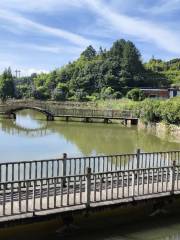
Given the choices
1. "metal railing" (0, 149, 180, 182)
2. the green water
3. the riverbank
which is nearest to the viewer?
the green water

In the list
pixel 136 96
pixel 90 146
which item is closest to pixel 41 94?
pixel 136 96

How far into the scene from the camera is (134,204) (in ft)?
37.3

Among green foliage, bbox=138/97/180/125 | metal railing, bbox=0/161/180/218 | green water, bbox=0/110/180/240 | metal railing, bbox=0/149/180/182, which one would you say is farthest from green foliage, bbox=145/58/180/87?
metal railing, bbox=0/161/180/218

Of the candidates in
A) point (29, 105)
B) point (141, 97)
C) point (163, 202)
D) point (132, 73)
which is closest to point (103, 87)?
point (132, 73)

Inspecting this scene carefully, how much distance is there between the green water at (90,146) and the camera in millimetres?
10953

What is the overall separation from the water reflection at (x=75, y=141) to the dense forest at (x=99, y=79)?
3390 cm

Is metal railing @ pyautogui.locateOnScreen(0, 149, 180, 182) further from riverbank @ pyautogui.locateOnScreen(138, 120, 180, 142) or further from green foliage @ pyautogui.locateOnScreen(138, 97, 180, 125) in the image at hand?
green foliage @ pyautogui.locateOnScreen(138, 97, 180, 125)

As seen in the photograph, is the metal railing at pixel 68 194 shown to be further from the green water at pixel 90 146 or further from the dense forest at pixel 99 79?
the dense forest at pixel 99 79

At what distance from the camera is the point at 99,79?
8338 centimetres

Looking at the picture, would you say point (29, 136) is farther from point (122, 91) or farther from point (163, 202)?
point (122, 91)

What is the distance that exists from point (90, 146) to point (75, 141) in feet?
8.81

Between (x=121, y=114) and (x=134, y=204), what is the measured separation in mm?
35081

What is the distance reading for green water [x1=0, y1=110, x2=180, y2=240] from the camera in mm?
10953

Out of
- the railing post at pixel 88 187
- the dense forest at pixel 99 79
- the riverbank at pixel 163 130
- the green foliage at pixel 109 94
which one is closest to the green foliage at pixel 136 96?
the green foliage at pixel 109 94
